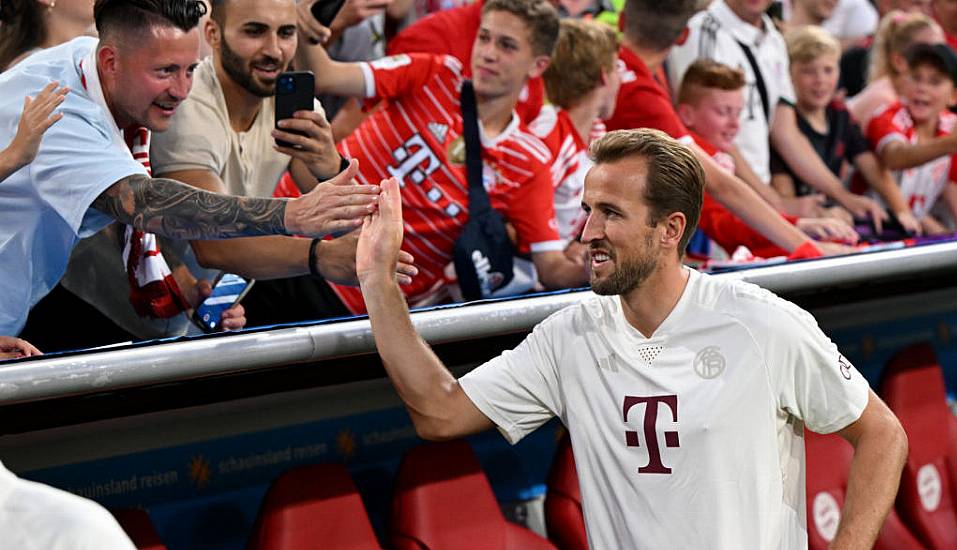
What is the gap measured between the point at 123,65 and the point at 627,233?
1.01 meters

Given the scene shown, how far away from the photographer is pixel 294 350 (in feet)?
8.38

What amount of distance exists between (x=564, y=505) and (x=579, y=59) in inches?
54.2

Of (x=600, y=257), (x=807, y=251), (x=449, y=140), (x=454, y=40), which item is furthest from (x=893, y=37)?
(x=600, y=257)

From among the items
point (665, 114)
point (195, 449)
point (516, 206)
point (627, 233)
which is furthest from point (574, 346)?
point (665, 114)

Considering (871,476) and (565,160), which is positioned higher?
(565,160)

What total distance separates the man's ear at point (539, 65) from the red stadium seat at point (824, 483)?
1.26 metres

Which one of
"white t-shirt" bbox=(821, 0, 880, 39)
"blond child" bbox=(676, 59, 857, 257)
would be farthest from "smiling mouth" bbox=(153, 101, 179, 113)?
"white t-shirt" bbox=(821, 0, 880, 39)

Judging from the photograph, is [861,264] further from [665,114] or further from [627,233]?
[627,233]

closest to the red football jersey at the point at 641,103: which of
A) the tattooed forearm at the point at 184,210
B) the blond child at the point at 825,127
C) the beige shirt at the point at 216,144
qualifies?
the blond child at the point at 825,127

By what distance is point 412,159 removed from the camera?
358 centimetres

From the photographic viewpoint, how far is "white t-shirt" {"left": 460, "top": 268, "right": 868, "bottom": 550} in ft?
8.27

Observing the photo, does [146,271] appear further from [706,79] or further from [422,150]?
[706,79]

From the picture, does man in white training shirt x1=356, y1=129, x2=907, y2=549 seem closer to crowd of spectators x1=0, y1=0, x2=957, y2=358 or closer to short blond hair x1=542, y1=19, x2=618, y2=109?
crowd of spectators x1=0, y1=0, x2=957, y2=358

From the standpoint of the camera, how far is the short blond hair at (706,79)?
4488 mm
